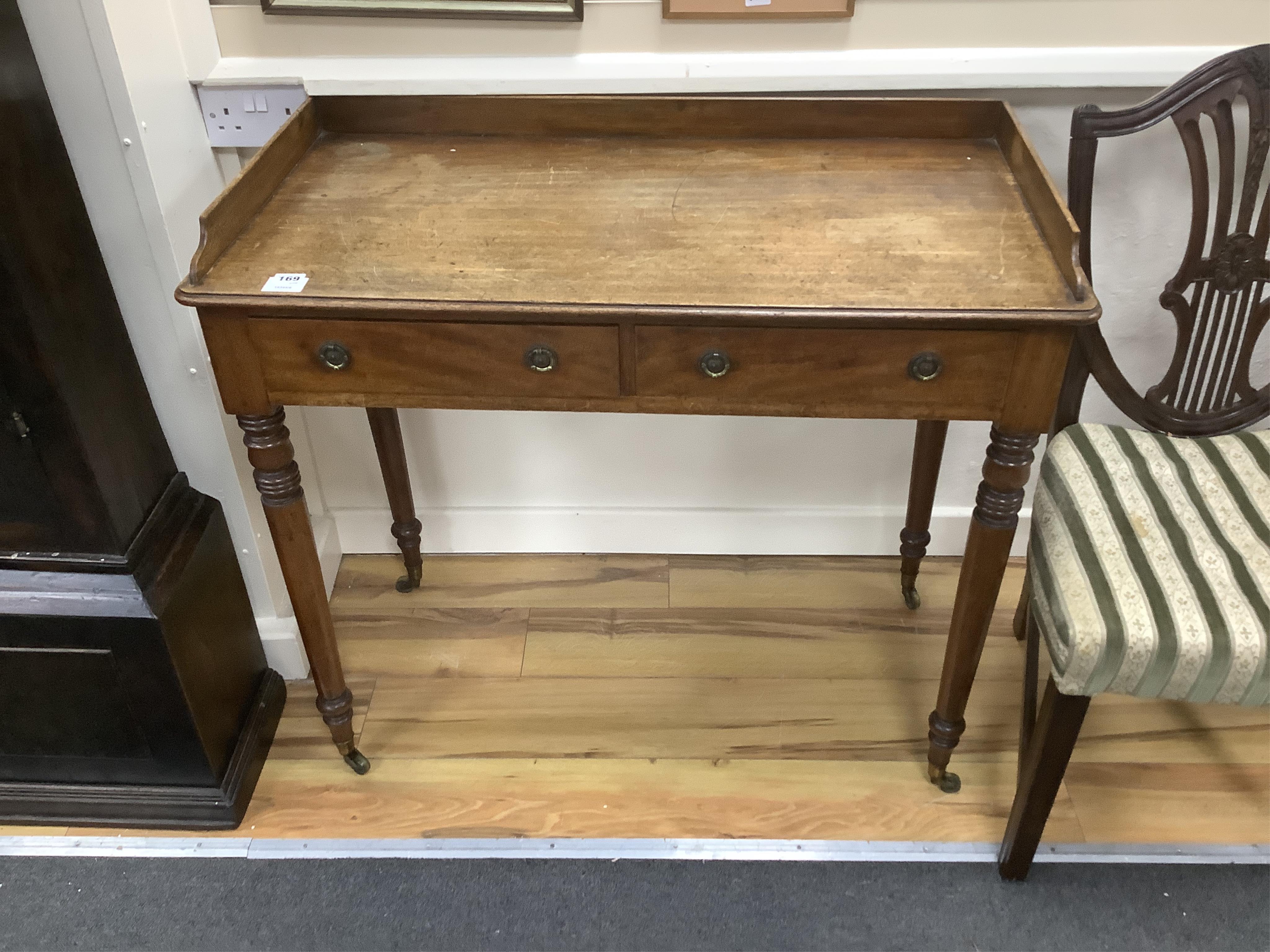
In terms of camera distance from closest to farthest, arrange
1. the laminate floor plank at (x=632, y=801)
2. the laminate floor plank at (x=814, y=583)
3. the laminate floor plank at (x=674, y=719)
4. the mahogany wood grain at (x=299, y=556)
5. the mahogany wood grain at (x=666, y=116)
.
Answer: the mahogany wood grain at (x=299, y=556)
the mahogany wood grain at (x=666, y=116)
the laminate floor plank at (x=632, y=801)
the laminate floor plank at (x=674, y=719)
the laminate floor plank at (x=814, y=583)

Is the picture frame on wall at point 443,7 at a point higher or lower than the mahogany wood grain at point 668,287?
higher

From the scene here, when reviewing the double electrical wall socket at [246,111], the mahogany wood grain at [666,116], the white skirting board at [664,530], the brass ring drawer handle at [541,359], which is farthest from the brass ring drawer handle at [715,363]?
the white skirting board at [664,530]

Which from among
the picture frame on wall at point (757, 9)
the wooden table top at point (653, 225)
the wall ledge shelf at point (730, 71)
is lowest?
the wooden table top at point (653, 225)

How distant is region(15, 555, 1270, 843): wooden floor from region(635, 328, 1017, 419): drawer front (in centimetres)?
73

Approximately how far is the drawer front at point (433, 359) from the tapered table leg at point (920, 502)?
71cm

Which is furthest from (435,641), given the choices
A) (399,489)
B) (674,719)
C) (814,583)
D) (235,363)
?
(235,363)

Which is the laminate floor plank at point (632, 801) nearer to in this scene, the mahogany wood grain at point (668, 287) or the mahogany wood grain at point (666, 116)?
the mahogany wood grain at point (668, 287)

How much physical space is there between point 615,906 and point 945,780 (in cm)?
55

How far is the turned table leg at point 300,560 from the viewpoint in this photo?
48.9 inches

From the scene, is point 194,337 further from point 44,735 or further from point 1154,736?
point 1154,736

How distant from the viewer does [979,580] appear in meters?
1.30

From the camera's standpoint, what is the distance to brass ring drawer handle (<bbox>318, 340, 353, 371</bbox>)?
1.14m

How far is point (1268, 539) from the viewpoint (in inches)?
49.1

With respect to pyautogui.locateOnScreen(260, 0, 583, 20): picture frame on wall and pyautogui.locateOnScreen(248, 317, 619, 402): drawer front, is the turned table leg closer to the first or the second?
pyautogui.locateOnScreen(248, 317, 619, 402): drawer front
